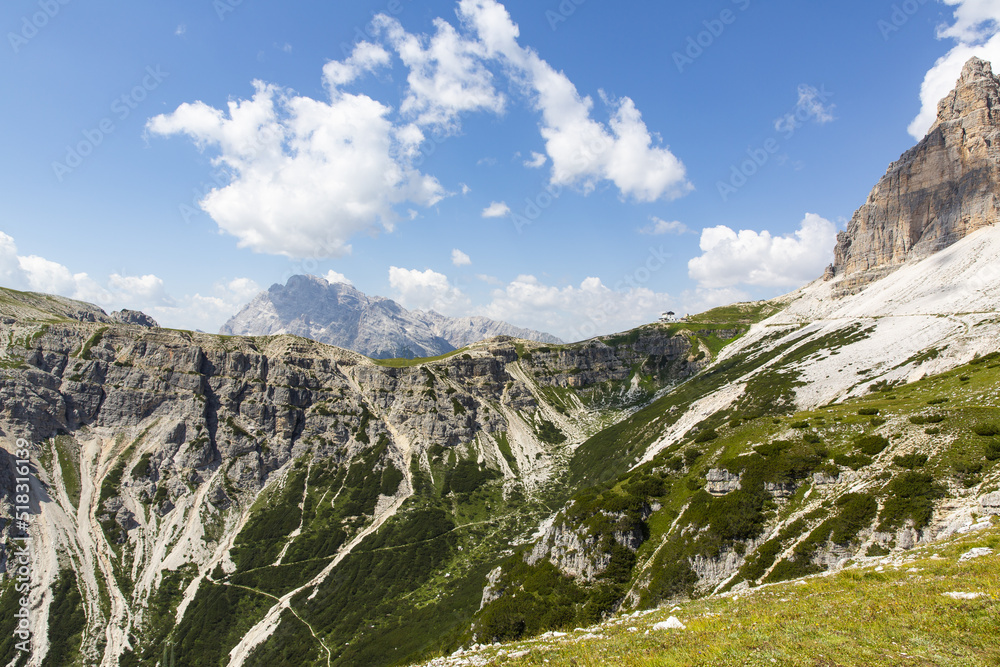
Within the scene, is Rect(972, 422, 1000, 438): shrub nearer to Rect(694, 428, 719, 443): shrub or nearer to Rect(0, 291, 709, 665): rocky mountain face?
Rect(694, 428, 719, 443): shrub

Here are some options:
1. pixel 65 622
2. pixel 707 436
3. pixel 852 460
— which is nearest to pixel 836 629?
pixel 852 460

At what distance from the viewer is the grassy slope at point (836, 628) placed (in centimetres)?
1609

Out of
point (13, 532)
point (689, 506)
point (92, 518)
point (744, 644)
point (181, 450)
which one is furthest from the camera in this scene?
point (181, 450)

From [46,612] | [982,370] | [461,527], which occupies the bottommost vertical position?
[46,612]

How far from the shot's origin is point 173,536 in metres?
170

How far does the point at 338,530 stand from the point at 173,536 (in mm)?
66497

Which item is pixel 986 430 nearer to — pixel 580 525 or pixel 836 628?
pixel 836 628

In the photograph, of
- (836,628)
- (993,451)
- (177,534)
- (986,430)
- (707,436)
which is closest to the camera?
(836,628)

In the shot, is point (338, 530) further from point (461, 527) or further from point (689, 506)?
point (689, 506)

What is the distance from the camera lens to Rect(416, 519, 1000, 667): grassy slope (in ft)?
52.8

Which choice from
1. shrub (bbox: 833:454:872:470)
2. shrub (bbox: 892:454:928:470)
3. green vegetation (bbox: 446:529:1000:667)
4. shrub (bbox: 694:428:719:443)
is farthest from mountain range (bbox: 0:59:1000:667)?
shrub (bbox: 694:428:719:443)

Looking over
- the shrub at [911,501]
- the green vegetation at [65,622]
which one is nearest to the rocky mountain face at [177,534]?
the green vegetation at [65,622]

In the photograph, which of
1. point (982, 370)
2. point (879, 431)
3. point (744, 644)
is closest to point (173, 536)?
point (744, 644)

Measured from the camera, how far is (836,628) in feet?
63.5
